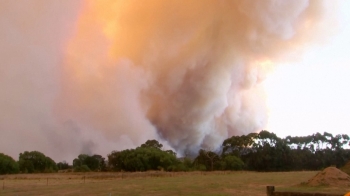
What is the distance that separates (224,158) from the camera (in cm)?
11056

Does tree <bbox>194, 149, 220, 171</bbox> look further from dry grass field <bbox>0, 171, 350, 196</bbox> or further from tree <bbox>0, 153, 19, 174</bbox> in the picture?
dry grass field <bbox>0, 171, 350, 196</bbox>

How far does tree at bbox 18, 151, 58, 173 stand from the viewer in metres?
113

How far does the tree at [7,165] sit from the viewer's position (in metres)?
99.7

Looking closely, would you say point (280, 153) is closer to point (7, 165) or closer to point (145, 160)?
point (145, 160)

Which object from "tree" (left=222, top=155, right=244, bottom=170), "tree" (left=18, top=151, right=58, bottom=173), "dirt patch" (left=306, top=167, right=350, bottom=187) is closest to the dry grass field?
"dirt patch" (left=306, top=167, right=350, bottom=187)

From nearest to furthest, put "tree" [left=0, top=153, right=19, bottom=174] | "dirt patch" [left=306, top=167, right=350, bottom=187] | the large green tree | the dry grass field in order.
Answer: the dry grass field, "dirt patch" [left=306, top=167, right=350, bottom=187], the large green tree, "tree" [left=0, top=153, right=19, bottom=174]

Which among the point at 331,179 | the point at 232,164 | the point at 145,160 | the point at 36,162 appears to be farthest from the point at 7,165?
the point at 331,179

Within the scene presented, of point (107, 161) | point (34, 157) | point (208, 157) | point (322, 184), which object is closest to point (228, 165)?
point (208, 157)

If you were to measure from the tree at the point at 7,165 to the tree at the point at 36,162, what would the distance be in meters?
8.23

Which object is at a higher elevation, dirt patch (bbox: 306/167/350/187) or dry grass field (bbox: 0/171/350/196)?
dirt patch (bbox: 306/167/350/187)

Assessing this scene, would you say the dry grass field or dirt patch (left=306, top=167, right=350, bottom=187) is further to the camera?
dirt patch (left=306, top=167, right=350, bottom=187)

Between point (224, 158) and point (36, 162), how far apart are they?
57514mm

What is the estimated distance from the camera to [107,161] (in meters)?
113

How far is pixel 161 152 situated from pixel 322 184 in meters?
69.5
